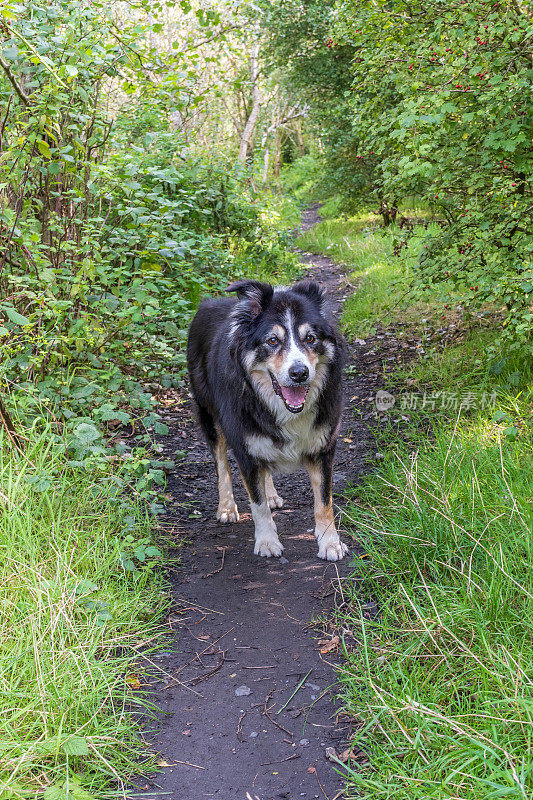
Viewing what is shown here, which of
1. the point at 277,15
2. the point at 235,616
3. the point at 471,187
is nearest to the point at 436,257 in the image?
the point at 471,187

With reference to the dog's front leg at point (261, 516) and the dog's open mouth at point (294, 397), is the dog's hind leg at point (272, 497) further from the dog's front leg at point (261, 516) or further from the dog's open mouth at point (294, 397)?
the dog's open mouth at point (294, 397)

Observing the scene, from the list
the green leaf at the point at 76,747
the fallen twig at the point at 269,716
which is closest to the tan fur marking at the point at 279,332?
the fallen twig at the point at 269,716

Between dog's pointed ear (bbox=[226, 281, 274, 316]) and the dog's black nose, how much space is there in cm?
51

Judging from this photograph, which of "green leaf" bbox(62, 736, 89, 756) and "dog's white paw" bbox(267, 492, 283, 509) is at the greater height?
"green leaf" bbox(62, 736, 89, 756)

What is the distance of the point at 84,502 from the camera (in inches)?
141

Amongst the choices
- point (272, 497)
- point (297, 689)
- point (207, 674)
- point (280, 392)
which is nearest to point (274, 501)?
point (272, 497)

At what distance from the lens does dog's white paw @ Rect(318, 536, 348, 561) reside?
376 cm

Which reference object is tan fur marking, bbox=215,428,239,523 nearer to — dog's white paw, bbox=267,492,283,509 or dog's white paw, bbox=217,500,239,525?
dog's white paw, bbox=217,500,239,525

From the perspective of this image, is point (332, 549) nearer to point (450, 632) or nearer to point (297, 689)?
point (297, 689)

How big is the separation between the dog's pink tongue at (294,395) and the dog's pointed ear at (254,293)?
20.0 inches

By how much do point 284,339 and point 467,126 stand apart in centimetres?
201

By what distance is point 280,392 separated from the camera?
3.70 meters

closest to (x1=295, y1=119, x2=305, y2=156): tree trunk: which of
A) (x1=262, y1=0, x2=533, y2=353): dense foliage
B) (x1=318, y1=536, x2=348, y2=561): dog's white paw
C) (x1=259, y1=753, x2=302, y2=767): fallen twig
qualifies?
(x1=262, y1=0, x2=533, y2=353): dense foliage

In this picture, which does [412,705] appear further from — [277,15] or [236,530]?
[277,15]
